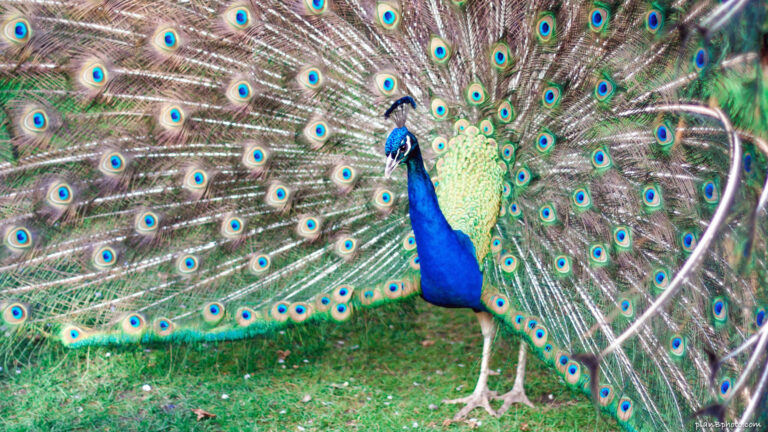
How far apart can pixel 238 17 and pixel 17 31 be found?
0.89 m

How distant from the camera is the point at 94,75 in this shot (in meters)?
2.94

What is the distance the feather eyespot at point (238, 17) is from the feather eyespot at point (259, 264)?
1060 mm

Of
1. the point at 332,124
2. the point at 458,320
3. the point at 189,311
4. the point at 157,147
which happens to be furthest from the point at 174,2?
the point at 458,320

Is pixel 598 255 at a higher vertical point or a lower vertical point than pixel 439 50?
lower

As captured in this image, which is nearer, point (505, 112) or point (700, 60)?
point (700, 60)

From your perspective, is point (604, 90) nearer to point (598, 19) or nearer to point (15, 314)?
point (598, 19)

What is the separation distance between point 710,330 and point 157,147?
7.99ft

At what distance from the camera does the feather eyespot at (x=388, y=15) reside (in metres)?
3.05

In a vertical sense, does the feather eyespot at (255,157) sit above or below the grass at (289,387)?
above

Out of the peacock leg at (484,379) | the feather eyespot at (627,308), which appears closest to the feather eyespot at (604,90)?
the feather eyespot at (627,308)

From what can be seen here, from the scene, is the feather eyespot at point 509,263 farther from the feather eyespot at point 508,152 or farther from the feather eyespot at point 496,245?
the feather eyespot at point 508,152

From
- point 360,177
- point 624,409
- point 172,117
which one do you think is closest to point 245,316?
point 360,177

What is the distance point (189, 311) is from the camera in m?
3.17

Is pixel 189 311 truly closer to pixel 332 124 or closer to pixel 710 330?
pixel 332 124
